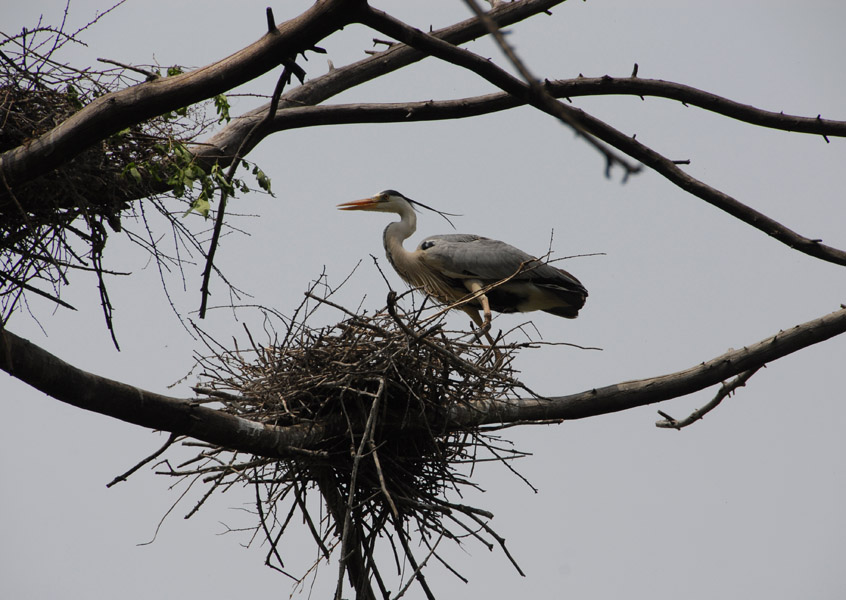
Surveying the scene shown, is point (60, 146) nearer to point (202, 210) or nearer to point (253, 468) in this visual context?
point (202, 210)

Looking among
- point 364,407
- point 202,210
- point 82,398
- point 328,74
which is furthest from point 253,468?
point 328,74

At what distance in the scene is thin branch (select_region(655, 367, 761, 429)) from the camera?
4.68m

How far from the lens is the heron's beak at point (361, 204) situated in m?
7.44

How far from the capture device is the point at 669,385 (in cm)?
441

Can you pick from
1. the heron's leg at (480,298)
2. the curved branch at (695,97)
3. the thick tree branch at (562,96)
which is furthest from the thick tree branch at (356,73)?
the heron's leg at (480,298)

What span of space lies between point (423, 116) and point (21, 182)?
2.07m

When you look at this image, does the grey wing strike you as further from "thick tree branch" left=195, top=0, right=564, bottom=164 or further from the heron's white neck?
"thick tree branch" left=195, top=0, right=564, bottom=164

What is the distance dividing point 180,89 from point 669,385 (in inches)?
112

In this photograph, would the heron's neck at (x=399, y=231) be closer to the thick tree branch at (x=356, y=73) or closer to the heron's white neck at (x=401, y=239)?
the heron's white neck at (x=401, y=239)

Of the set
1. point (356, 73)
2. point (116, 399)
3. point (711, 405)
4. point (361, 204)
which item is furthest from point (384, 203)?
point (116, 399)

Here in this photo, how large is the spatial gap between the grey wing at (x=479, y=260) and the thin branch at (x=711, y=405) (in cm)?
180

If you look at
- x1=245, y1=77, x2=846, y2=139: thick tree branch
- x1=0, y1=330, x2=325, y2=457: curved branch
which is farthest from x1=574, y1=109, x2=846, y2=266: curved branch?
x1=0, y1=330, x2=325, y2=457: curved branch

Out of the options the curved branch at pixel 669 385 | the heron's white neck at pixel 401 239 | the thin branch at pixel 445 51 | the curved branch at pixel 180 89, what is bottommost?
the curved branch at pixel 180 89

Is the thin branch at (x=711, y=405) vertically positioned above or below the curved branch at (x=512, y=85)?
above
